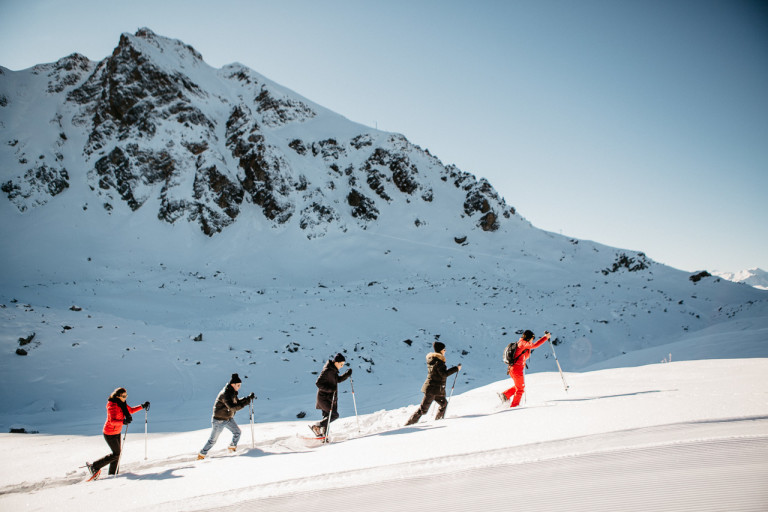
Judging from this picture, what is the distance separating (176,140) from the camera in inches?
1839

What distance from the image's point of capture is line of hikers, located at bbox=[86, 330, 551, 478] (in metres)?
6.30

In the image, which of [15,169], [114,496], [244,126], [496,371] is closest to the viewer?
[114,496]

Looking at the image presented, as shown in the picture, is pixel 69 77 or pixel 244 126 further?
pixel 69 77

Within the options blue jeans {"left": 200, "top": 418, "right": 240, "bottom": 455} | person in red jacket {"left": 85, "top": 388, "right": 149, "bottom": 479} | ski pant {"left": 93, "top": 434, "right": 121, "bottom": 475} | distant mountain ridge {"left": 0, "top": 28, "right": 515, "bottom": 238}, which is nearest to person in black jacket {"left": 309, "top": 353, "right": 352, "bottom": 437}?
blue jeans {"left": 200, "top": 418, "right": 240, "bottom": 455}

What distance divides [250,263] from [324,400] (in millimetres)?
32934

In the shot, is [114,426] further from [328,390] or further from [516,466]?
[516,466]

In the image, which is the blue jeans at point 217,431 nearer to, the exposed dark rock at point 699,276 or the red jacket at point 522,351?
the red jacket at point 522,351

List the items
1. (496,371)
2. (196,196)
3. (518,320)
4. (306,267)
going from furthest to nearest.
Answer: (196,196) → (306,267) → (518,320) → (496,371)

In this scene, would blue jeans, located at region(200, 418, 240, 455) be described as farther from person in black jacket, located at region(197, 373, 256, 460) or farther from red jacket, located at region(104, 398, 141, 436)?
red jacket, located at region(104, 398, 141, 436)

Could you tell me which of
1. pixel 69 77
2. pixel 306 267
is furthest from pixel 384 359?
pixel 69 77

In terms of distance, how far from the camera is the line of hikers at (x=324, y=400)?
630 cm

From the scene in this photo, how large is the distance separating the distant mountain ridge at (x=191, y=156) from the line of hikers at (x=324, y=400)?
1515 inches

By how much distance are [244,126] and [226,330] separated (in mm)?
42539

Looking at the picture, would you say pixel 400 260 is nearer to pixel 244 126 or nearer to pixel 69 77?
pixel 244 126
